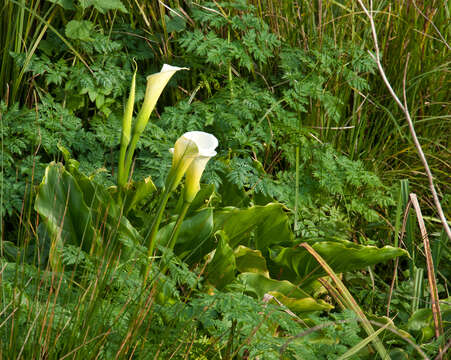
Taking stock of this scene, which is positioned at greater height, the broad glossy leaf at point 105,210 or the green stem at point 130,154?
the green stem at point 130,154

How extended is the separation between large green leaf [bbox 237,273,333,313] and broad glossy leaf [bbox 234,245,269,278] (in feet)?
0.27

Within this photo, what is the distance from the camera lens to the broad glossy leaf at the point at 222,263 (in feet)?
5.59

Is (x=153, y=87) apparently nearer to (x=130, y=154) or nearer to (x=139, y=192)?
(x=130, y=154)

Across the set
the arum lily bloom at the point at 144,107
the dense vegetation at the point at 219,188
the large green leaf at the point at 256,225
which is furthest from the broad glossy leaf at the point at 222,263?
the arum lily bloom at the point at 144,107

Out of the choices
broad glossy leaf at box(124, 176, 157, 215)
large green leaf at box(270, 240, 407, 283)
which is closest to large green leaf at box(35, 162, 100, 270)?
broad glossy leaf at box(124, 176, 157, 215)

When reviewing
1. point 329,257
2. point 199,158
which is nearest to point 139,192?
point 199,158

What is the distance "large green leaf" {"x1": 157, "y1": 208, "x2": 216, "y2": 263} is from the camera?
68.4 inches

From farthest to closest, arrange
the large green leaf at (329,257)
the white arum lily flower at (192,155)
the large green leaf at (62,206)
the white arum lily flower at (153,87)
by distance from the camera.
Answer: the large green leaf at (329,257), the large green leaf at (62,206), the white arum lily flower at (153,87), the white arum lily flower at (192,155)

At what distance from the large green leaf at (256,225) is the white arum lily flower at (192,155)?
14.2 inches

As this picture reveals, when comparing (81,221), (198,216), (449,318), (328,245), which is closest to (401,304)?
(449,318)

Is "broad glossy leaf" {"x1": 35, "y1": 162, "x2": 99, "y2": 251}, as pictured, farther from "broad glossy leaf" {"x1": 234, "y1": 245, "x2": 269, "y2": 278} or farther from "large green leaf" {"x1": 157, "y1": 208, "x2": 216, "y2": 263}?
"broad glossy leaf" {"x1": 234, "y1": 245, "x2": 269, "y2": 278}

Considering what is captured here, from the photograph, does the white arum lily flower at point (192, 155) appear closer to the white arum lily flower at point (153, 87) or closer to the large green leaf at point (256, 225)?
the white arum lily flower at point (153, 87)

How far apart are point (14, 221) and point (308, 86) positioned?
3.49ft

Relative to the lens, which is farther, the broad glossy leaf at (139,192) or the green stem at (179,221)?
the broad glossy leaf at (139,192)
